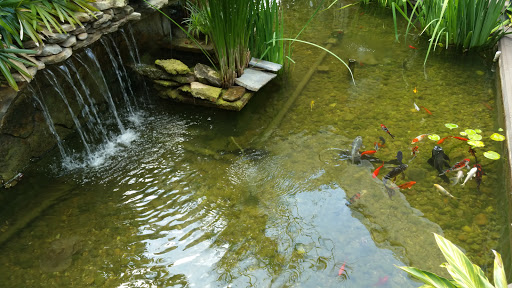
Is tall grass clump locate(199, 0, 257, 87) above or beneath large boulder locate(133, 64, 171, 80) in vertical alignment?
above

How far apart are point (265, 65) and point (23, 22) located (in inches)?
78.6

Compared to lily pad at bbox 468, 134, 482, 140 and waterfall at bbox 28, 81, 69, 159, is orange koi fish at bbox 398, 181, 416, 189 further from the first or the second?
waterfall at bbox 28, 81, 69, 159

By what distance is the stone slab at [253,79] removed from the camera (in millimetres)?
3559

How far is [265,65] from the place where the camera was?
150 inches

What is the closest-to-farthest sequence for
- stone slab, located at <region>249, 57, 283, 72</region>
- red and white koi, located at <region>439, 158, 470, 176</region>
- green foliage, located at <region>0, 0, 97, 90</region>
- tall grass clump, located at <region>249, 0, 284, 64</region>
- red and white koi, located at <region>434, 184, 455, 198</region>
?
green foliage, located at <region>0, 0, 97, 90</region>, red and white koi, located at <region>434, 184, 455, 198</region>, red and white koi, located at <region>439, 158, 470, 176</region>, tall grass clump, located at <region>249, 0, 284, 64</region>, stone slab, located at <region>249, 57, 283, 72</region>

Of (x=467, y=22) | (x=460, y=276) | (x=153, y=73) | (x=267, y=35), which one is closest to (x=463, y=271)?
(x=460, y=276)

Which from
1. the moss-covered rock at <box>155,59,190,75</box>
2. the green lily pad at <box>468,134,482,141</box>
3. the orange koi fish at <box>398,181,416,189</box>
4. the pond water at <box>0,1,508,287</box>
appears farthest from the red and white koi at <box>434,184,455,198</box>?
the moss-covered rock at <box>155,59,190,75</box>

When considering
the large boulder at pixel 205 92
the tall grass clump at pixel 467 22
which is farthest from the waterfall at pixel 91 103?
the tall grass clump at pixel 467 22

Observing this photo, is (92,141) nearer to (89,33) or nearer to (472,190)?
(89,33)

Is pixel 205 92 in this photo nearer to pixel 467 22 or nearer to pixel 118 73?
pixel 118 73

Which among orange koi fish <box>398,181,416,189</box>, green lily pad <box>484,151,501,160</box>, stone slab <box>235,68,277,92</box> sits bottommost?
orange koi fish <box>398,181,416,189</box>

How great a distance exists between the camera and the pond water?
7.42ft

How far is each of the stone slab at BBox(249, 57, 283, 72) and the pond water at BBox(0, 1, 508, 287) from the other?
0.80 ft

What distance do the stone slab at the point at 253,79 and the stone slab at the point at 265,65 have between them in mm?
57
